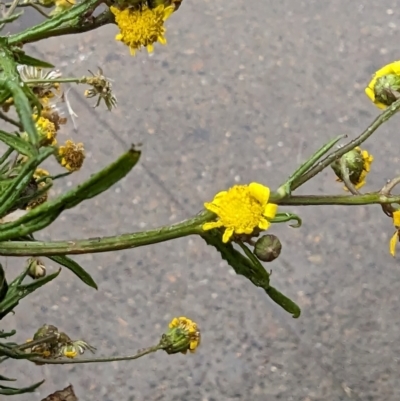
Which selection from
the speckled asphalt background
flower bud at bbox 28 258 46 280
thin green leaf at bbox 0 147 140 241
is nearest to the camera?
thin green leaf at bbox 0 147 140 241

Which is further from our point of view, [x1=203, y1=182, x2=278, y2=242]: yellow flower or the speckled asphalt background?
the speckled asphalt background

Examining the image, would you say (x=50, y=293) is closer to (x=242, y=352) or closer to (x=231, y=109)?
(x=242, y=352)

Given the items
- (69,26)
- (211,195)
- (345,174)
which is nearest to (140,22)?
(69,26)

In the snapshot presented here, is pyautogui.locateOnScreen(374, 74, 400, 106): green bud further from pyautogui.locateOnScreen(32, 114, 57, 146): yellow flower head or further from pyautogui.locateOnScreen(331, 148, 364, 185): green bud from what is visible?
pyautogui.locateOnScreen(32, 114, 57, 146): yellow flower head

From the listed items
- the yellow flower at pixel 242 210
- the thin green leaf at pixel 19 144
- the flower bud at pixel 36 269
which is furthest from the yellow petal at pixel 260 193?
the flower bud at pixel 36 269

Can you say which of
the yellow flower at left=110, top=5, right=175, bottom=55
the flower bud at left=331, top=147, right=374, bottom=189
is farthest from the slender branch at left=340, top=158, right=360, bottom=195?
the yellow flower at left=110, top=5, right=175, bottom=55

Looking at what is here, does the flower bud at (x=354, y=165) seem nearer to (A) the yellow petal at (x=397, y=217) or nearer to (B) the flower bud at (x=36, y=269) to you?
(A) the yellow petal at (x=397, y=217)

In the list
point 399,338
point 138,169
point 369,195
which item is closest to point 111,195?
point 138,169
